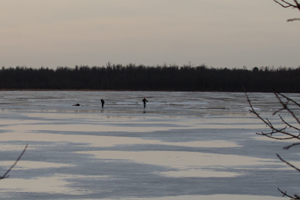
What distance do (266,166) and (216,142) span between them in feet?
13.8

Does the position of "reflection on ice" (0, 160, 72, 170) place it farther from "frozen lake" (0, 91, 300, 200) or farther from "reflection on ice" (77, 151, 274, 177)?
"reflection on ice" (77, 151, 274, 177)

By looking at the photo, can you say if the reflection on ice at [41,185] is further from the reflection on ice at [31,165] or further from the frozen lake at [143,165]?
the reflection on ice at [31,165]

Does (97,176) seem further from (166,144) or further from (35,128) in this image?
(35,128)

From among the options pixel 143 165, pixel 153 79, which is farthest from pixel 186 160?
pixel 153 79

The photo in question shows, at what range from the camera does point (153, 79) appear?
112m

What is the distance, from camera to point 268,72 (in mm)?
120625

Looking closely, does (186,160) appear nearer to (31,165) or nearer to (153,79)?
(31,165)

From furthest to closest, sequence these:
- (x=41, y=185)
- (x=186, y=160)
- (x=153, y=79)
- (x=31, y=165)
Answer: (x=153, y=79), (x=186, y=160), (x=31, y=165), (x=41, y=185)

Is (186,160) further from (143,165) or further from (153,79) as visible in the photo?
(153,79)

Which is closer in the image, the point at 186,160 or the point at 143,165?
the point at 143,165

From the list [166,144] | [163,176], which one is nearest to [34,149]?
[166,144]

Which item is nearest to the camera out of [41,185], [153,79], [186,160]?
[41,185]

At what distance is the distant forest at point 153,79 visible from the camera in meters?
98.3

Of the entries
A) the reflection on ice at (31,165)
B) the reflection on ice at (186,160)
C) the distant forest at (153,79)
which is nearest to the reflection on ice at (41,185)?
the reflection on ice at (31,165)
